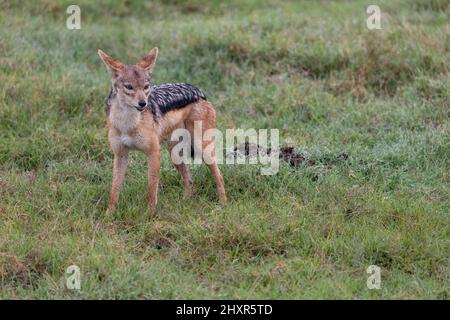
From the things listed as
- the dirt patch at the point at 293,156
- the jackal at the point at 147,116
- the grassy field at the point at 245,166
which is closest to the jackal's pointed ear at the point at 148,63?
the jackal at the point at 147,116

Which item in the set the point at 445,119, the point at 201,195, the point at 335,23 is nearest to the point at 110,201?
the point at 201,195

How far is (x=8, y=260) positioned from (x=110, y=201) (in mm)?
1408

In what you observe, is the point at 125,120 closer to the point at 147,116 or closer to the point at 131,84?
the point at 147,116

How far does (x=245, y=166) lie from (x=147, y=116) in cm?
130

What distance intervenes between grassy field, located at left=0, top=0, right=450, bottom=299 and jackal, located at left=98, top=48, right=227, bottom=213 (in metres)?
0.22

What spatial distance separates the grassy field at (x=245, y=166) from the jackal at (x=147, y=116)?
0.22 meters

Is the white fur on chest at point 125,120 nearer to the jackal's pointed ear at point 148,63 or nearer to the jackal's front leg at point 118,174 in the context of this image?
the jackal's front leg at point 118,174

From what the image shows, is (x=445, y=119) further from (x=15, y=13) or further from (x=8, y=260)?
(x=15, y=13)

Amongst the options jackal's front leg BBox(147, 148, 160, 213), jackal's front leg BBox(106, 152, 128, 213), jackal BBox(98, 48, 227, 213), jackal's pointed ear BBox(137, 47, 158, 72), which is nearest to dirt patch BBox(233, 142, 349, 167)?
jackal BBox(98, 48, 227, 213)

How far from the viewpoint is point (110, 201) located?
25.7 feet

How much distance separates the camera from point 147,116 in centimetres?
776

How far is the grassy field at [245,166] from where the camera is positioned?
6.69 meters
